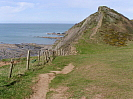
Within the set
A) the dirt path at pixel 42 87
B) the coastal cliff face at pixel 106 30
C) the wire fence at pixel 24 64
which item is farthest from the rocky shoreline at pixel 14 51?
the dirt path at pixel 42 87

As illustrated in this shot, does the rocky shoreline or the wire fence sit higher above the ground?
the wire fence

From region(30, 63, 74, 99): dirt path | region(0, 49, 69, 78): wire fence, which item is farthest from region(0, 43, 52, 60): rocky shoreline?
region(30, 63, 74, 99): dirt path

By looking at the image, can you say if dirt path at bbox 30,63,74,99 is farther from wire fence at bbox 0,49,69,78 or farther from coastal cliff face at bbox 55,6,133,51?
coastal cliff face at bbox 55,6,133,51

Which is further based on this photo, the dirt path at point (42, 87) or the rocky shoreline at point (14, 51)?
the rocky shoreline at point (14, 51)

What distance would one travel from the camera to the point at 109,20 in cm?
4434

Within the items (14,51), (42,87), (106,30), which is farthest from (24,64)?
(14,51)

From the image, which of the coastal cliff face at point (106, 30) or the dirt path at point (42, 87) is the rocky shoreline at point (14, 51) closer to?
the coastal cliff face at point (106, 30)

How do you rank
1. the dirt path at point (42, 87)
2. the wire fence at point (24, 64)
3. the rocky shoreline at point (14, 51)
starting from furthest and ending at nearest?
1. the rocky shoreline at point (14, 51)
2. the wire fence at point (24, 64)
3. the dirt path at point (42, 87)

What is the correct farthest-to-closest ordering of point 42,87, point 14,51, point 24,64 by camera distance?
point 14,51 → point 24,64 → point 42,87

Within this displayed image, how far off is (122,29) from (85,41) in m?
11.7

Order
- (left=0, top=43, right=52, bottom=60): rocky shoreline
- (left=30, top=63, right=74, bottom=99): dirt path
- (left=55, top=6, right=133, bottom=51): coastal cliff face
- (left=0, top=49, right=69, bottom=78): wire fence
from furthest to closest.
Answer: (left=0, top=43, right=52, bottom=60): rocky shoreline → (left=55, top=6, right=133, bottom=51): coastal cliff face → (left=0, top=49, right=69, bottom=78): wire fence → (left=30, top=63, right=74, bottom=99): dirt path

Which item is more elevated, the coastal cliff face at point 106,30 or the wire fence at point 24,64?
the coastal cliff face at point 106,30

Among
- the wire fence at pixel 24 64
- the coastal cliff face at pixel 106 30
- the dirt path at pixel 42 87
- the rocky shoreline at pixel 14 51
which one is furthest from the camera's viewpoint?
the rocky shoreline at pixel 14 51

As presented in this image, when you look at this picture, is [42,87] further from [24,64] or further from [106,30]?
[106,30]
